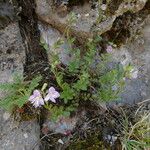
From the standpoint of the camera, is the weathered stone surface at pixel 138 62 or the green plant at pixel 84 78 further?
the weathered stone surface at pixel 138 62

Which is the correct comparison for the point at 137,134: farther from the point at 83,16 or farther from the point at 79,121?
the point at 83,16

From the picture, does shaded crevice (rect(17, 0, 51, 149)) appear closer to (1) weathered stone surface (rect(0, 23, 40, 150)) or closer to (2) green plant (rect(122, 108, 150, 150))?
(1) weathered stone surface (rect(0, 23, 40, 150))

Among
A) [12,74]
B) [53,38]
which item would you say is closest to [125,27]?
[53,38]

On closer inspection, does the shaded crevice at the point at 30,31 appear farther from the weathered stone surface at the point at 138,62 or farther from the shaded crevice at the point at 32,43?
the weathered stone surface at the point at 138,62

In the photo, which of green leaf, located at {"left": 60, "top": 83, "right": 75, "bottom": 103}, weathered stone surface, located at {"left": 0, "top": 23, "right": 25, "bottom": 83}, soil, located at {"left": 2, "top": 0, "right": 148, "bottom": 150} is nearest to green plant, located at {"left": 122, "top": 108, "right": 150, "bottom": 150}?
soil, located at {"left": 2, "top": 0, "right": 148, "bottom": 150}

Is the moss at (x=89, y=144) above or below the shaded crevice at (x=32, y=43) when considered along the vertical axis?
below

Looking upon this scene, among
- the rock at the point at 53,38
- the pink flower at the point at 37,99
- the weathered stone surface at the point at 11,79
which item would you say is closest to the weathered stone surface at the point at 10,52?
the weathered stone surface at the point at 11,79
